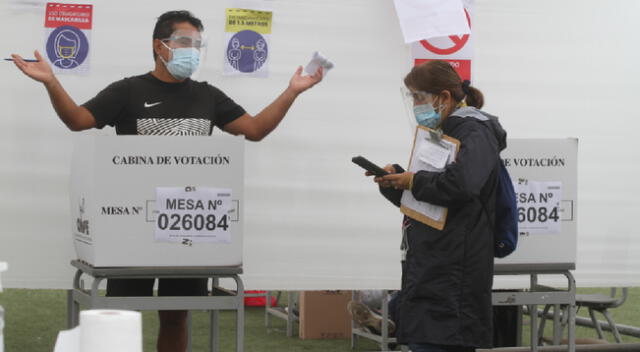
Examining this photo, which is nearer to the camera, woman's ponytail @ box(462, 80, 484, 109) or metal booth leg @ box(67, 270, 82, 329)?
woman's ponytail @ box(462, 80, 484, 109)

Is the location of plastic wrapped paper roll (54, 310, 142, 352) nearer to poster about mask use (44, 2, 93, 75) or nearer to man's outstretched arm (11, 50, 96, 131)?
man's outstretched arm (11, 50, 96, 131)

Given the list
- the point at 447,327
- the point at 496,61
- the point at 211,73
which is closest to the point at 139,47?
the point at 211,73

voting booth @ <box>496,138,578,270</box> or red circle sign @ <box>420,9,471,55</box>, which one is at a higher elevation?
red circle sign @ <box>420,9,471,55</box>

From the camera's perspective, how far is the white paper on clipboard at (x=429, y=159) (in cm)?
262

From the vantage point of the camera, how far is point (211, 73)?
144 inches

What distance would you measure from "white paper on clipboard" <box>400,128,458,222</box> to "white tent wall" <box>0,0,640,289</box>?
1.04 m

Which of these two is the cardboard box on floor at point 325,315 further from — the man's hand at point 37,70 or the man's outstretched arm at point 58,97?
the man's hand at point 37,70

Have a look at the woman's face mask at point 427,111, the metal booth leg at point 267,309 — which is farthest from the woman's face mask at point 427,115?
the metal booth leg at point 267,309

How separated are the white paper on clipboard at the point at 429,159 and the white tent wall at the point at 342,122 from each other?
1042 millimetres

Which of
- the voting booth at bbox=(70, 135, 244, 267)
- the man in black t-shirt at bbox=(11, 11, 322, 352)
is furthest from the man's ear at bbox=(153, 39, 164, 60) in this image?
the voting booth at bbox=(70, 135, 244, 267)

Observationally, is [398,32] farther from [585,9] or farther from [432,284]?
[432,284]

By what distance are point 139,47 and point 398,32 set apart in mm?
1017

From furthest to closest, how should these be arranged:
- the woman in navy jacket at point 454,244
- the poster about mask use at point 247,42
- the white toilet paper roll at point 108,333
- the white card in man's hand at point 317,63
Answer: the poster about mask use at point 247,42 < the white card in man's hand at point 317,63 < the woman in navy jacket at point 454,244 < the white toilet paper roll at point 108,333

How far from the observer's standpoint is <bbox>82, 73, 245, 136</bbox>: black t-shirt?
3008 millimetres
